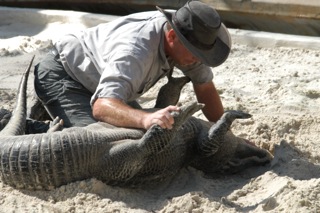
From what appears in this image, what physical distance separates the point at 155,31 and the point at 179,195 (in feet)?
3.09

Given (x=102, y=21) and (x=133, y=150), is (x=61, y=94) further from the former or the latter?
(x=102, y=21)

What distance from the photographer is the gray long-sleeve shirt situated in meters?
3.92

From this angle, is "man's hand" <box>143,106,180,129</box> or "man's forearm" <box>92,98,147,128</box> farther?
"man's forearm" <box>92,98,147,128</box>

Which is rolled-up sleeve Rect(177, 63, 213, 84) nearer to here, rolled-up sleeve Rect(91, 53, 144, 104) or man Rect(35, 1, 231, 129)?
man Rect(35, 1, 231, 129)

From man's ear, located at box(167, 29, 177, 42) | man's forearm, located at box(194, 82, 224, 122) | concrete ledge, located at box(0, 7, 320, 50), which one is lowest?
concrete ledge, located at box(0, 7, 320, 50)

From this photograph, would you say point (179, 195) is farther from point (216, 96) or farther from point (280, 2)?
point (280, 2)

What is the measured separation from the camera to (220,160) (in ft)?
14.4

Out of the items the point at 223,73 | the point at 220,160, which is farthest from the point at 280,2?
the point at 220,160

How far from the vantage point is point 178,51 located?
4113 millimetres

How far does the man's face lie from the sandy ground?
2.20 ft

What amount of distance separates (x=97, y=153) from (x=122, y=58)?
0.54m

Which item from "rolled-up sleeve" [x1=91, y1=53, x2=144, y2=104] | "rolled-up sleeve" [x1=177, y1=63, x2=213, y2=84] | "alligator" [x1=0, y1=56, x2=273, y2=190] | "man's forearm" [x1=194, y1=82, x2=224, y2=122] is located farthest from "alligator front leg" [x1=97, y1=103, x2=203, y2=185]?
Result: "man's forearm" [x1=194, y1=82, x2=224, y2=122]

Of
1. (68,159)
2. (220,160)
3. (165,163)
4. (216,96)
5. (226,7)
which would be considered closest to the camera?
(68,159)

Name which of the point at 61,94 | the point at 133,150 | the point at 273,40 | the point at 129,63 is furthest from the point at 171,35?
the point at 273,40
